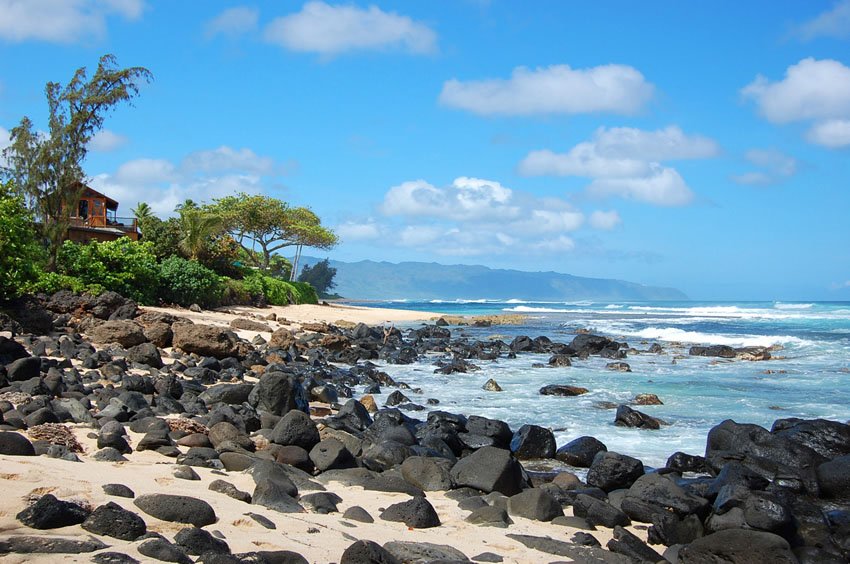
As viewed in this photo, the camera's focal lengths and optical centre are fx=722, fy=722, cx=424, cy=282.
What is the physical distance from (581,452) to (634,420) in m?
3.05

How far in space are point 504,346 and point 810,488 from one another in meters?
21.1

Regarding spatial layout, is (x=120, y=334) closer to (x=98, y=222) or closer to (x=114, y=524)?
(x=114, y=524)

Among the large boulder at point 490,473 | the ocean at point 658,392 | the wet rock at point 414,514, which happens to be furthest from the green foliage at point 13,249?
the wet rock at point 414,514

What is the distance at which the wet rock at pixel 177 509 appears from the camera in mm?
5395

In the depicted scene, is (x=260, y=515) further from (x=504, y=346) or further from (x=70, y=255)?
(x=504, y=346)

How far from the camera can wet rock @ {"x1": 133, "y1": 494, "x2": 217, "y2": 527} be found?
539cm

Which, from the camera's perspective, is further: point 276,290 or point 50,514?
point 276,290

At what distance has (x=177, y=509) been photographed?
5438 millimetres

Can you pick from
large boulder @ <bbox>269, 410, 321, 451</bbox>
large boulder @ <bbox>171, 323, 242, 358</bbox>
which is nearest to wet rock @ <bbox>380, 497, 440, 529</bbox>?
large boulder @ <bbox>269, 410, 321, 451</bbox>

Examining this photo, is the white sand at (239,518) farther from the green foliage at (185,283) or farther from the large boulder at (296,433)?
the green foliage at (185,283)

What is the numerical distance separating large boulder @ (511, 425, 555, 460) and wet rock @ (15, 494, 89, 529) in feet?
22.4

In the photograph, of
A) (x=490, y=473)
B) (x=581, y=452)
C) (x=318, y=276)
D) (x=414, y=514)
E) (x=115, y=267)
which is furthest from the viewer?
(x=318, y=276)

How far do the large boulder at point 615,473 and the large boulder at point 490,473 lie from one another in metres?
1.08

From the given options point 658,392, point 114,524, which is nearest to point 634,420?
point 658,392
